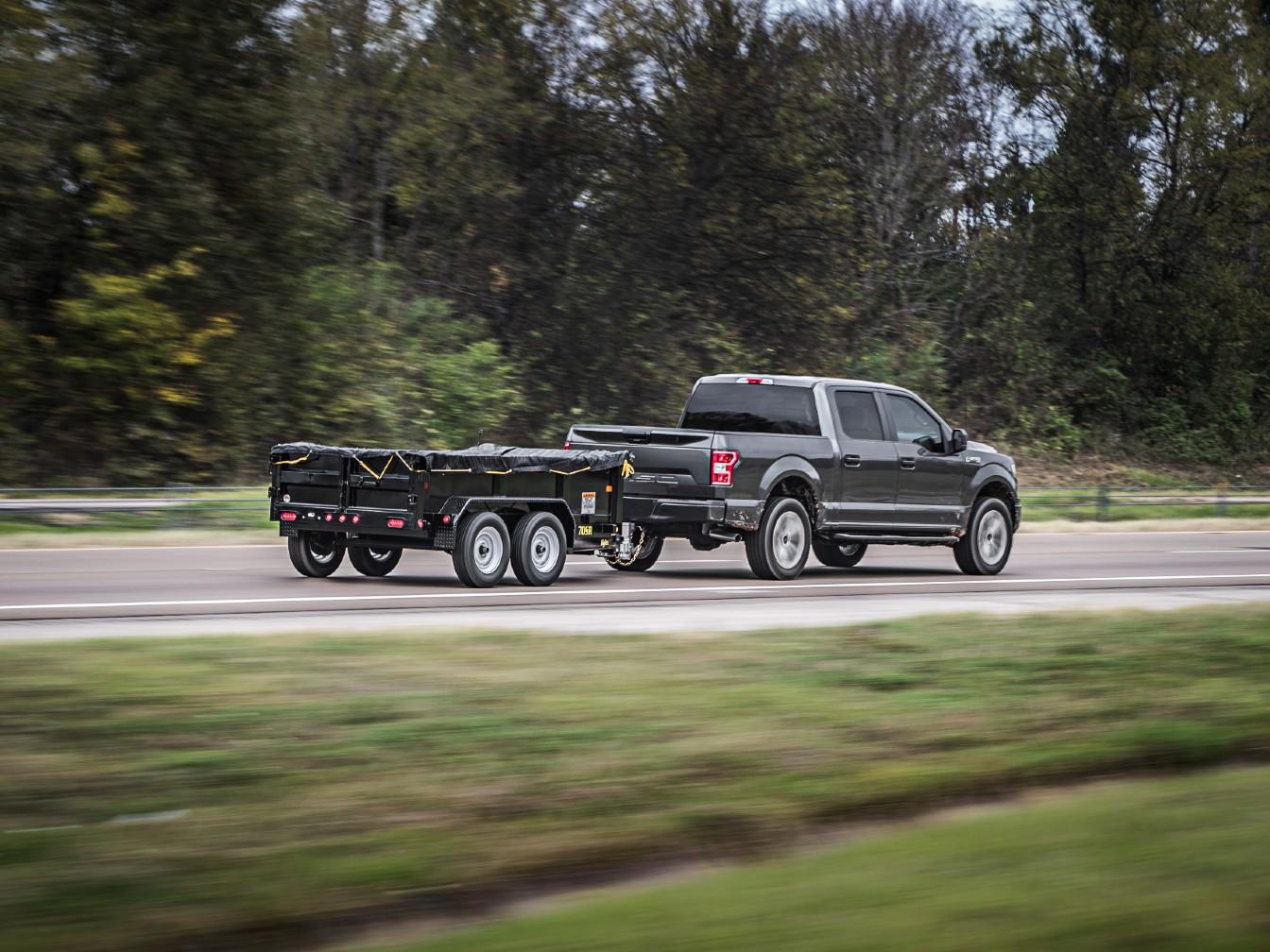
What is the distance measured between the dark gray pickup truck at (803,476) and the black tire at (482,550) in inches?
72.1

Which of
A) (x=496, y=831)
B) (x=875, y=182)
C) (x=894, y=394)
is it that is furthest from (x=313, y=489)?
(x=875, y=182)

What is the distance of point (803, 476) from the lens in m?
17.1

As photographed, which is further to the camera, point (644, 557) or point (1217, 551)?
point (1217, 551)

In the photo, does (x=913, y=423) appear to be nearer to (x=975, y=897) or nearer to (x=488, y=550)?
(x=488, y=550)

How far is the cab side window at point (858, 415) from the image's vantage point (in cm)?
1767

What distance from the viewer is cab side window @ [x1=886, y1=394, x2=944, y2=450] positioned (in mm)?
18297

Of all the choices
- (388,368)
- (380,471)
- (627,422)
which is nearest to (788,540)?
(380,471)

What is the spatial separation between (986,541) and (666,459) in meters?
4.71

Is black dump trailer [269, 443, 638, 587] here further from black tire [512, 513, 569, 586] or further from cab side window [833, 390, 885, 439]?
cab side window [833, 390, 885, 439]

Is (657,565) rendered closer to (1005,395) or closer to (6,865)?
(6,865)

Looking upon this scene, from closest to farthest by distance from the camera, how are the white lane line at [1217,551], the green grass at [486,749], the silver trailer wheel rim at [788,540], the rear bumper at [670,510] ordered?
the green grass at [486,749] < the rear bumper at [670,510] < the silver trailer wheel rim at [788,540] < the white lane line at [1217,551]

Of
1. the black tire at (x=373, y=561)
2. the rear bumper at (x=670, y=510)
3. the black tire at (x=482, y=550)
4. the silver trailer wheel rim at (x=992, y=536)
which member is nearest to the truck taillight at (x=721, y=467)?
the rear bumper at (x=670, y=510)

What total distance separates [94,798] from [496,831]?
1.61 m

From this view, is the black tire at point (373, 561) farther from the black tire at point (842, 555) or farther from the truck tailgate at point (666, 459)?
the black tire at point (842, 555)
